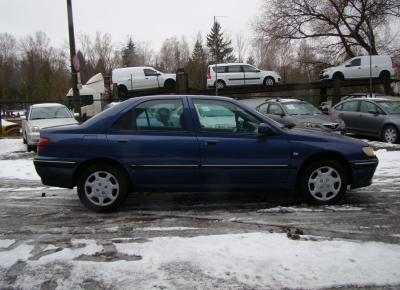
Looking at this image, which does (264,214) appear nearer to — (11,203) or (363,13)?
(11,203)

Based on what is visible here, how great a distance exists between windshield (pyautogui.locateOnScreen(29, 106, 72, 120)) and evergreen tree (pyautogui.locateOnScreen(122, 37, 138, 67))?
68.5 meters

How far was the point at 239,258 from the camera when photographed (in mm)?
4059

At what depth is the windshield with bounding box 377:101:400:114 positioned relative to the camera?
44.0 feet

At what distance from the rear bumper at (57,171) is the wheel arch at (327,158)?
3017mm

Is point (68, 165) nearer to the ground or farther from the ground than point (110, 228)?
farther from the ground

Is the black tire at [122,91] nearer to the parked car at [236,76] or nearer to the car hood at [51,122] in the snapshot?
the parked car at [236,76]

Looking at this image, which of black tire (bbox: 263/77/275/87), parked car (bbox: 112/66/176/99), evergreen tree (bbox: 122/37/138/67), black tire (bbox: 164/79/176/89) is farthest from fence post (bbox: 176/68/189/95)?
evergreen tree (bbox: 122/37/138/67)

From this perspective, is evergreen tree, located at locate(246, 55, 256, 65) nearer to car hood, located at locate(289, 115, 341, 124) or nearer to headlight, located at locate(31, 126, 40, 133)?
car hood, located at locate(289, 115, 341, 124)

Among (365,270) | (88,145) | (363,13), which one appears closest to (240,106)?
(88,145)

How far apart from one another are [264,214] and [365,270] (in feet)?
6.08

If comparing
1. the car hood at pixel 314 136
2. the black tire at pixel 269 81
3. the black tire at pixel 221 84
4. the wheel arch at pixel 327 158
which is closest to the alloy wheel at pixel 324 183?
the wheel arch at pixel 327 158

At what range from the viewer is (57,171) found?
5.62 m

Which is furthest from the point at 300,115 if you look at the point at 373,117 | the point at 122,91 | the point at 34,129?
the point at 122,91

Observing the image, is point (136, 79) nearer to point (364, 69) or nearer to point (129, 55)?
point (364, 69)
